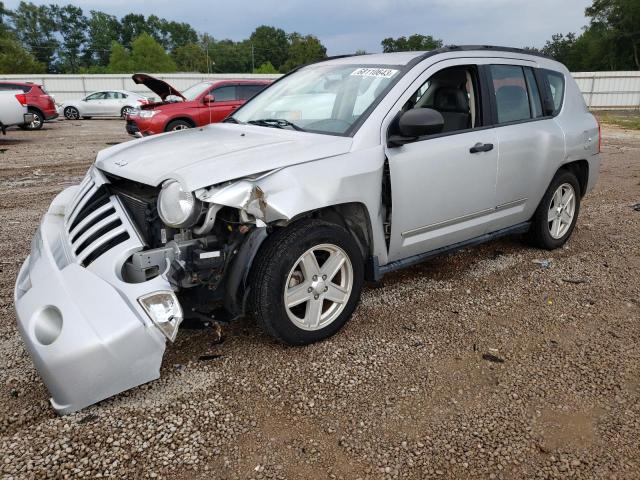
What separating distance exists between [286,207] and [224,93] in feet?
34.5

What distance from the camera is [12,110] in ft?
42.5

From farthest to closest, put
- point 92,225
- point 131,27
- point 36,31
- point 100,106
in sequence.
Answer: point 131,27 → point 36,31 → point 100,106 → point 92,225

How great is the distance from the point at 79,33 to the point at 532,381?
356 ft

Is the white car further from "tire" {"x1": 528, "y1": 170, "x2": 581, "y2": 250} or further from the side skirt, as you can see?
the side skirt

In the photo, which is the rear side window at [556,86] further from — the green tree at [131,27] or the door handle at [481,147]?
the green tree at [131,27]

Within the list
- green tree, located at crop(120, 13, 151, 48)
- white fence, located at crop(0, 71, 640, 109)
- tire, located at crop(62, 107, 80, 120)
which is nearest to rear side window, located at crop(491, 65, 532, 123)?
tire, located at crop(62, 107, 80, 120)

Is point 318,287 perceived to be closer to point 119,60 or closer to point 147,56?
point 147,56

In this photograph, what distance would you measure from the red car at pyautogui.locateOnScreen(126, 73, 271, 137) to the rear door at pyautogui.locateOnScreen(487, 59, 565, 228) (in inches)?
296

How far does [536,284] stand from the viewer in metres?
4.16

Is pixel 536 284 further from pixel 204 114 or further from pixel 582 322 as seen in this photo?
pixel 204 114

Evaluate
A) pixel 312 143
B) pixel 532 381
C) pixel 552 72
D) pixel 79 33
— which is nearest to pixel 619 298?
pixel 532 381

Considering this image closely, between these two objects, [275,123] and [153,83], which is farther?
[153,83]

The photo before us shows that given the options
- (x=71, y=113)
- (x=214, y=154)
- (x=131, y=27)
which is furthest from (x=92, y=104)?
(x=131, y=27)


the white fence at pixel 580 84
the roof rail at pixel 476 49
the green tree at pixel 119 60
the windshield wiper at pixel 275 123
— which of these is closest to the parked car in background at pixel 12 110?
the windshield wiper at pixel 275 123
